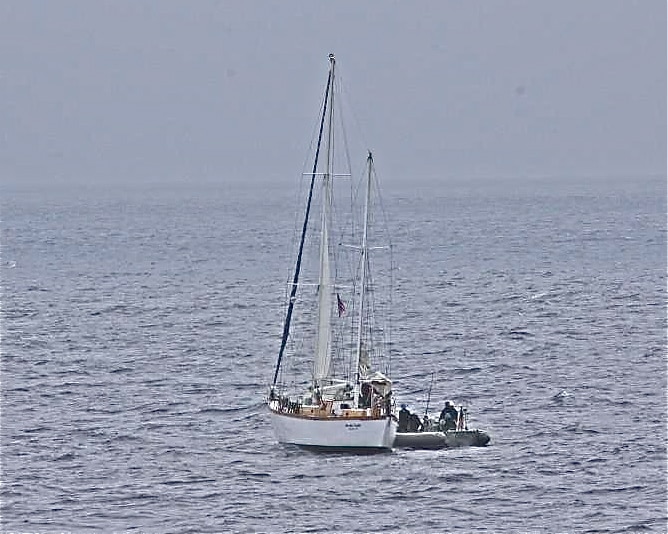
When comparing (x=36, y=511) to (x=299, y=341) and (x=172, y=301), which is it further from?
(x=172, y=301)

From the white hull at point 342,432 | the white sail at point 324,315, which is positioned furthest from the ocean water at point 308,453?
the white sail at point 324,315

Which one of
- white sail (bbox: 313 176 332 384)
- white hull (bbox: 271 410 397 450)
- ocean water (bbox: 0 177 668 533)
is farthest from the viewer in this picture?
white sail (bbox: 313 176 332 384)

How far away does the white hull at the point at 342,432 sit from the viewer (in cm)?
5981

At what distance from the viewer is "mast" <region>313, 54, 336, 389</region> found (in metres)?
61.5

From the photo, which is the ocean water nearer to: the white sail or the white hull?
the white hull

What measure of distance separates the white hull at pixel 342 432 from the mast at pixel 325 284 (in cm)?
308

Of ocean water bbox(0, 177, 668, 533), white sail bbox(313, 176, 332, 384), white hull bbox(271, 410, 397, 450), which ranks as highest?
white sail bbox(313, 176, 332, 384)

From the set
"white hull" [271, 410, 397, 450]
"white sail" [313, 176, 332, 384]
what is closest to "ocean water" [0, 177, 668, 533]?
"white hull" [271, 410, 397, 450]

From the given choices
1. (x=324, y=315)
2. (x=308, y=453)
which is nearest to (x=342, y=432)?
(x=308, y=453)

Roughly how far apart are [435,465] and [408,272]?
87502 mm

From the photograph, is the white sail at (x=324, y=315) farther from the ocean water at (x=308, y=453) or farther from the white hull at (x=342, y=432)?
the ocean water at (x=308, y=453)

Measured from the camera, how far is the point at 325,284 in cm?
6228

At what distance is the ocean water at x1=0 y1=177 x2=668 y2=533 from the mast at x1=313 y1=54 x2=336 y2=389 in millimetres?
4304

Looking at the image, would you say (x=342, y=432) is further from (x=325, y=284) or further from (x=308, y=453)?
(x=325, y=284)
